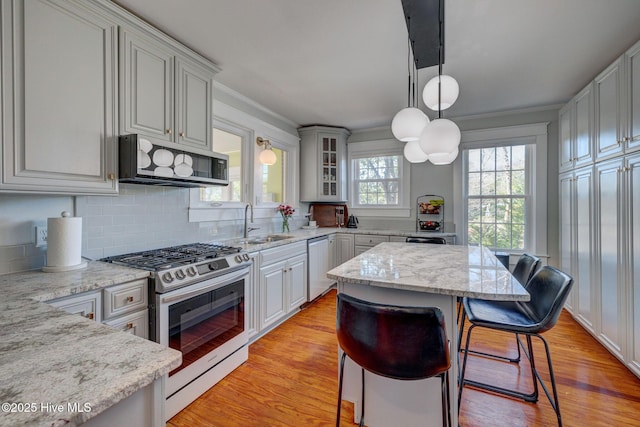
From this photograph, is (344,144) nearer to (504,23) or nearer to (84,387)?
(504,23)

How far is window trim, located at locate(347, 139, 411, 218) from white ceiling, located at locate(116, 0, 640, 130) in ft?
4.15

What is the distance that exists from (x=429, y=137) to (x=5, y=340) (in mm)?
1828

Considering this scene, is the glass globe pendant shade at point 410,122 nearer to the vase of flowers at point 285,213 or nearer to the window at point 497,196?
the vase of flowers at point 285,213

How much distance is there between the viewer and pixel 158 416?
0.72 metres

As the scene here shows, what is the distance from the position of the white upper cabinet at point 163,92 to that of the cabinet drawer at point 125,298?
38.4 inches

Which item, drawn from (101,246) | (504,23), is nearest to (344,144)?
(504,23)

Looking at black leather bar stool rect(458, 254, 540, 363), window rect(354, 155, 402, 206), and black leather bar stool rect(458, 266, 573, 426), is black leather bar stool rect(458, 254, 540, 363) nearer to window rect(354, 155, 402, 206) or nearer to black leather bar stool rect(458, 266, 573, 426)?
black leather bar stool rect(458, 266, 573, 426)

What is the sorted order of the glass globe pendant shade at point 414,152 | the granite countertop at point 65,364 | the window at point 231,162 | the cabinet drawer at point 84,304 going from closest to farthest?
1. the granite countertop at point 65,364
2. the cabinet drawer at point 84,304
3. the glass globe pendant shade at point 414,152
4. the window at point 231,162

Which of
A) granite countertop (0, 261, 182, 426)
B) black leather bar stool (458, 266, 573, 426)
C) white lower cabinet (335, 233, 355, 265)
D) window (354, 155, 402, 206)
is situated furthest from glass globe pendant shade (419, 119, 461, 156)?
window (354, 155, 402, 206)

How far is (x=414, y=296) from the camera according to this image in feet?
4.85

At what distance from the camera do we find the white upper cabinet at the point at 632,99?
2.04 meters

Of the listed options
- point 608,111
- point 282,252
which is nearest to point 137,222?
point 282,252

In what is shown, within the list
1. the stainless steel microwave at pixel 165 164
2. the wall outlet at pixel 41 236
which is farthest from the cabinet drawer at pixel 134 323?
the stainless steel microwave at pixel 165 164

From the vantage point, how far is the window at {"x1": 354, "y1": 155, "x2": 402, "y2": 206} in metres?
4.52
